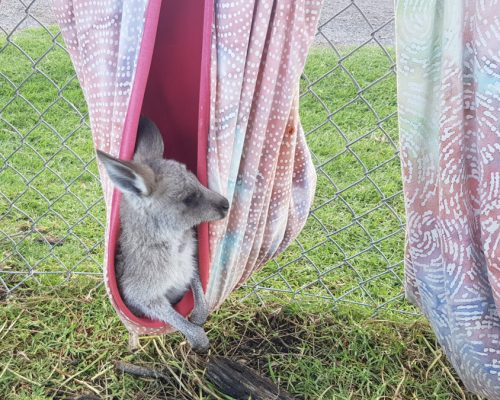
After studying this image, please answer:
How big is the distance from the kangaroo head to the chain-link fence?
0.71 meters

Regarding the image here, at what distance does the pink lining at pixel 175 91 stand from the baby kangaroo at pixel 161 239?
1.8 inches

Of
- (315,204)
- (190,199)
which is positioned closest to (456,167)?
(190,199)

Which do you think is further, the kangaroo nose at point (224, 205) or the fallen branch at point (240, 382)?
the fallen branch at point (240, 382)

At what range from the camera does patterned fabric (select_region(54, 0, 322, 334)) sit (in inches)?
50.2

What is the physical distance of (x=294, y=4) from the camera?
1282 millimetres

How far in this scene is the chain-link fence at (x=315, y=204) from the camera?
91.4 inches

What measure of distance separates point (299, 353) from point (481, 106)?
120cm

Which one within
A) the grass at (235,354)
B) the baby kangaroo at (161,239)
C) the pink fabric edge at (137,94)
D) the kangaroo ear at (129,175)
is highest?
the pink fabric edge at (137,94)

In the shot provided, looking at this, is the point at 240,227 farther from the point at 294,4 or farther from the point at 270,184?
the point at 294,4

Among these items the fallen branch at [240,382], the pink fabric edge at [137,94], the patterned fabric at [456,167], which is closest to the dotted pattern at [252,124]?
the pink fabric edge at [137,94]

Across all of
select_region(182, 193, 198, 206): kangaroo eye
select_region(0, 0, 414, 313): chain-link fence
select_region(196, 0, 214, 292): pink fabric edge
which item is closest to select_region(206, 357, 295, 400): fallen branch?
select_region(0, 0, 414, 313): chain-link fence

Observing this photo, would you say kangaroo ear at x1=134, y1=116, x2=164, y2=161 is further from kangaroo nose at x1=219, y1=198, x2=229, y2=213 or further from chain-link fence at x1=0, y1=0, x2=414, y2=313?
chain-link fence at x1=0, y1=0, x2=414, y2=313

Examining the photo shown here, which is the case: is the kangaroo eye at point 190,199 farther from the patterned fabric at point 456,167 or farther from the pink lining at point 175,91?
the patterned fabric at point 456,167

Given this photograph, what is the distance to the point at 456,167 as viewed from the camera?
4.01 ft
